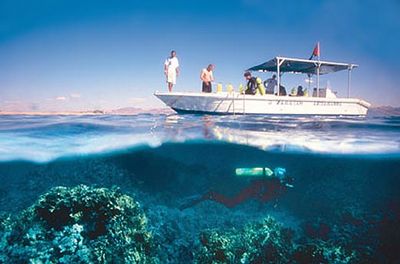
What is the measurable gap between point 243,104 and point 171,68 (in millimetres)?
4867

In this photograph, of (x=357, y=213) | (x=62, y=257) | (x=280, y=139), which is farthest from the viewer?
(x=280, y=139)

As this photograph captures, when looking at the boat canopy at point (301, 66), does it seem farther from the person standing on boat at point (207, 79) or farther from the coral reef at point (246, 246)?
the coral reef at point (246, 246)

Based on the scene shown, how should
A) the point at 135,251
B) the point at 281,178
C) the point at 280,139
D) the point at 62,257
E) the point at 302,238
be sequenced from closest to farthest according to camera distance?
1. the point at 62,257
2. the point at 135,251
3. the point at 302,238
4. the point at 280,139
5. the point at 281,178

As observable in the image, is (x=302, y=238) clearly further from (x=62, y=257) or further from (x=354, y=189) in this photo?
(x=354, y=189)

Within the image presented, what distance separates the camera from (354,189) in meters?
15.8

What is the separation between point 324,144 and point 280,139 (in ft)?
6.84

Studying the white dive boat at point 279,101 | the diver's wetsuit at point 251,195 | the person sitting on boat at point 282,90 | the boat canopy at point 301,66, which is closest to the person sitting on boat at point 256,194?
the diver's wetsuit at point 251,195

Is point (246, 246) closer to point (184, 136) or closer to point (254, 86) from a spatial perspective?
point (184, 136)

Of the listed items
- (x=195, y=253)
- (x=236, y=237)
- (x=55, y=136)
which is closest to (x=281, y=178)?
(x=236, y=237)

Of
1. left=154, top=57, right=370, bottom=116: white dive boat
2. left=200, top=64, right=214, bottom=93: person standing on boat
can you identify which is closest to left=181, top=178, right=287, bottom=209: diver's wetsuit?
left=154, top=57, right=370, bottom=116: white dive boat

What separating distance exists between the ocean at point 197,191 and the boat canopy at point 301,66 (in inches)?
217

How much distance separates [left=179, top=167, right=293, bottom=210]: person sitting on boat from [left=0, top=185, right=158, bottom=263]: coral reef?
3033mm

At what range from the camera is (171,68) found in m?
15.2

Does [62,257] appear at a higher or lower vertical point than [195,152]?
lower
